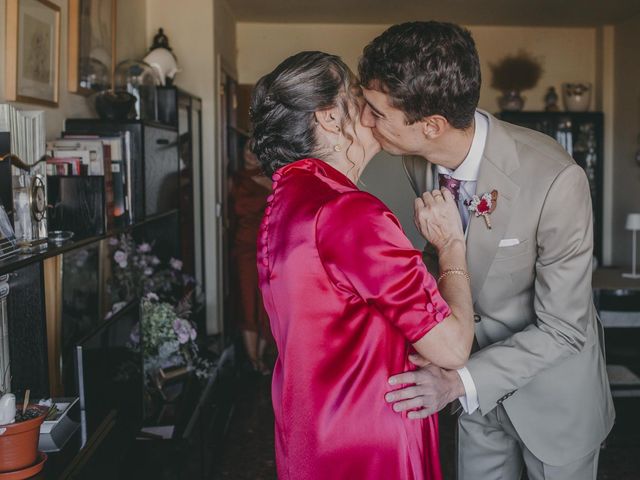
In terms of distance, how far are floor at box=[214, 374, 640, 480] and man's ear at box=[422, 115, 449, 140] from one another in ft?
7.89

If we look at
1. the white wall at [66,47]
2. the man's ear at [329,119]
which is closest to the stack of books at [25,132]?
the white wall at [66,47]

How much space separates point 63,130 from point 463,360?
2498 millimetres

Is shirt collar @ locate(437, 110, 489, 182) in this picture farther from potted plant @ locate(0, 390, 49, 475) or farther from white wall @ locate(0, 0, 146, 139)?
white wall @ locate(0, 0, 146, 139)

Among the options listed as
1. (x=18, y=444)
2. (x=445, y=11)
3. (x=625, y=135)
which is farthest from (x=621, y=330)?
(x=18, y=444)

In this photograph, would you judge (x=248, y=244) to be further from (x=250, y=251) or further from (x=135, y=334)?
(x=135, y=334)

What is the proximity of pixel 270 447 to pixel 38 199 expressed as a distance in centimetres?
227

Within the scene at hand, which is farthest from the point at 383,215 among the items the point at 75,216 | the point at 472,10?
the point at 472,10

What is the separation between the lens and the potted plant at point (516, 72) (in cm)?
762

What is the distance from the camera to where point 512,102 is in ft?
24.1

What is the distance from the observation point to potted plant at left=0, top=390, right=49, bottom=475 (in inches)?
63.1

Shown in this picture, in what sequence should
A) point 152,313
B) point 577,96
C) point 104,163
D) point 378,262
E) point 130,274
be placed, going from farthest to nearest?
point 577,96 → point 130,274 → point 152,313 → point 104,163 → point 378,262

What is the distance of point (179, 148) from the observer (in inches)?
171

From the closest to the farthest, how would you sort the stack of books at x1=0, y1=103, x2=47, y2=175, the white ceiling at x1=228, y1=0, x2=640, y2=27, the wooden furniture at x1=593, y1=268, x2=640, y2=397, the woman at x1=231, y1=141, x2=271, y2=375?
the stack of books at x1=0, y1=103, x2=47, y2=175 < the wooden furniture at x1=593, y1=268, x2=640, y2=397 < the woman at x1=231, y1=141, x2=271, y2=375 < the white ceiling at x1=228, y1=0, x2=640, y2=27

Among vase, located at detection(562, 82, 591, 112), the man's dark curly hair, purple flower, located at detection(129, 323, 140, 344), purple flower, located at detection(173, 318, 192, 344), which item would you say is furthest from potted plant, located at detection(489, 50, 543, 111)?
the man's dark curly hair
